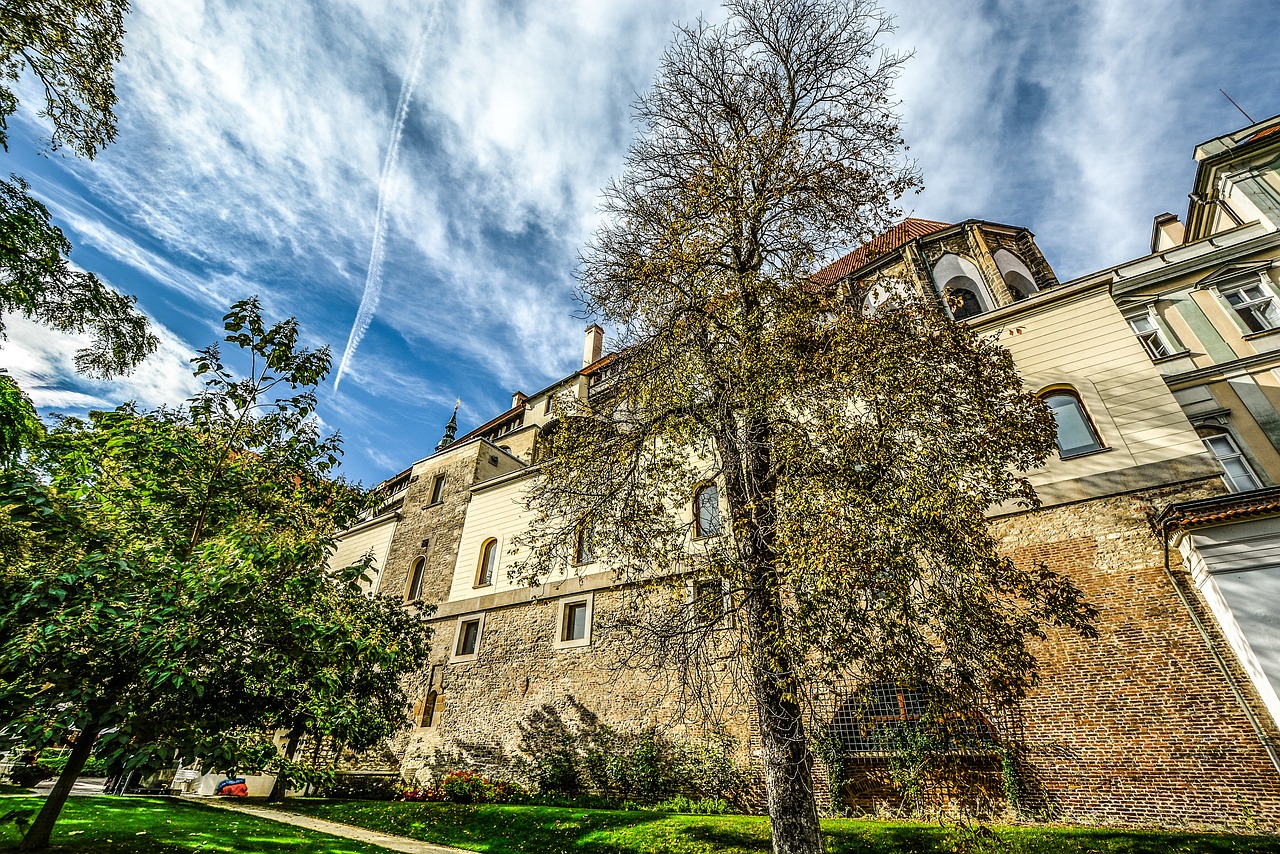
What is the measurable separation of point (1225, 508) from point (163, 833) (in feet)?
58.7

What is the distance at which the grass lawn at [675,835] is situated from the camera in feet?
24.0

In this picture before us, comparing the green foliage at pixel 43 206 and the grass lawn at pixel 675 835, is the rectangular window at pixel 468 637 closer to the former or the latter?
the grass lawn at pixel 675 835

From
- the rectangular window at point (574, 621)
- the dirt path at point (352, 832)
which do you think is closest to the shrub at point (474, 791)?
the dirt path at point (352, 832)

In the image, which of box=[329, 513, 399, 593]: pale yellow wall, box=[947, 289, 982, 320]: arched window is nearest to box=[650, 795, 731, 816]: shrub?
box=[947, 289, 982, 320]: arched window

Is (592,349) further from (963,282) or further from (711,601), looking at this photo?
(711,601)

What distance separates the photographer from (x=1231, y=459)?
13.8m

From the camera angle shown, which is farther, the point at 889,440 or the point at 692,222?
the point at 692,222

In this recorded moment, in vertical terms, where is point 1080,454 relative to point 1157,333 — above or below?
below

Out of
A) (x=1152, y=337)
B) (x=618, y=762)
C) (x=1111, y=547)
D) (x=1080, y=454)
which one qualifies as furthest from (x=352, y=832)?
(x=1152, y=337)

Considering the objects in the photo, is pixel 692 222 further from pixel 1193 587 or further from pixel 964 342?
pixel 1193 587

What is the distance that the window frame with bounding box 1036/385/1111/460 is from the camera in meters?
11.1

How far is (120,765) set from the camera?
476 centimetres

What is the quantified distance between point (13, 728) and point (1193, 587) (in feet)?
51.1

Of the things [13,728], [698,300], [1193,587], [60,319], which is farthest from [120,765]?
[1193,587]
